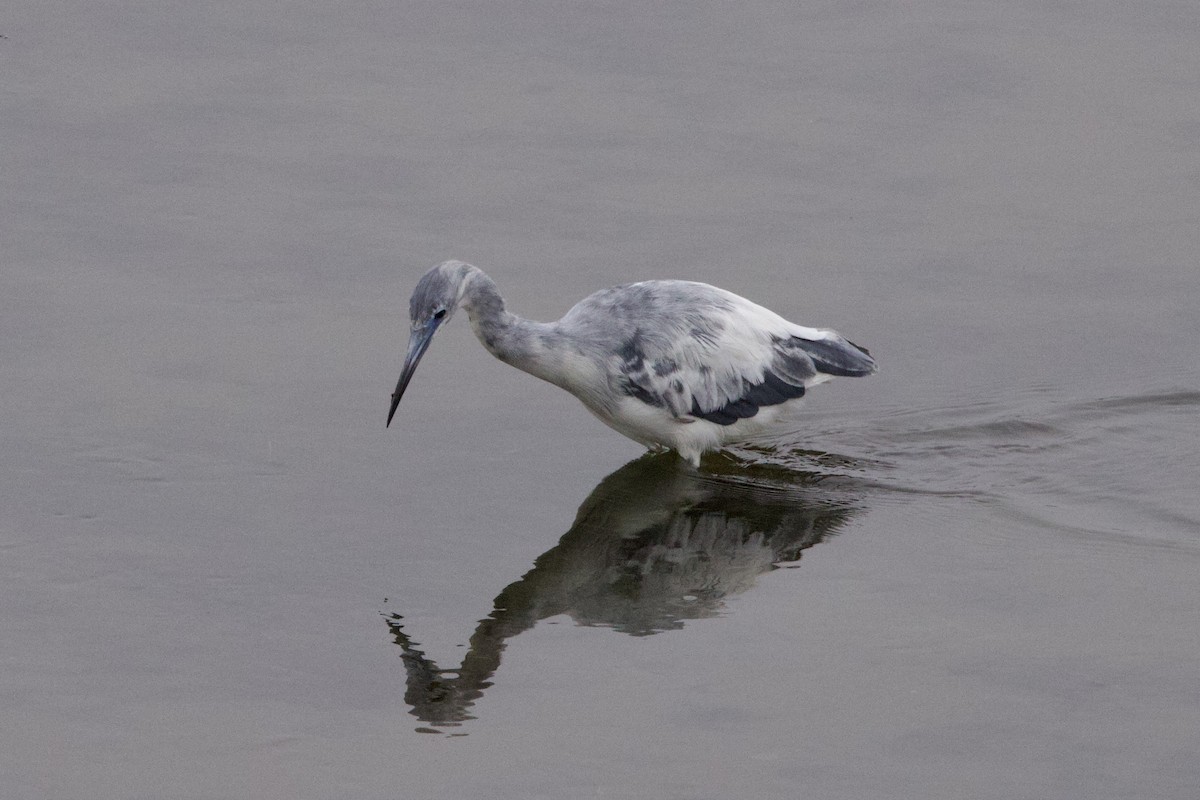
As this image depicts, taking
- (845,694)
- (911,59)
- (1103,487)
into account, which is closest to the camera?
(845,694)

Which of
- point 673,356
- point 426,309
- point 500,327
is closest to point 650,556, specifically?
point 673,356

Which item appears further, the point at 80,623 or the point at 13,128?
the point at 13,128

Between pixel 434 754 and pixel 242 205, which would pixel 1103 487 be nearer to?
pixel 434 754

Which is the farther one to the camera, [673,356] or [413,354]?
[673,356]

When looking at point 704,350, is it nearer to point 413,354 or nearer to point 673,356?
point 673,356

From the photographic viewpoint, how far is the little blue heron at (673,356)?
8.20 meters

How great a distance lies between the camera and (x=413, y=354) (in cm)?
768

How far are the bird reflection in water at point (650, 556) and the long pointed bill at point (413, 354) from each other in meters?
0.94

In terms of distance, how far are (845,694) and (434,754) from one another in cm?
148

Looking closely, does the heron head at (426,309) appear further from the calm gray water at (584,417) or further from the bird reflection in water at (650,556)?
the bird reflection in water at (650,556)

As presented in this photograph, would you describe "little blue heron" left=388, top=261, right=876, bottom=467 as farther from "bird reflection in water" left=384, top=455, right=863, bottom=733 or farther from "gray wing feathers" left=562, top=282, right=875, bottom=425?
"bird reflection in water" left=384, top=455, right=863, bottom=733

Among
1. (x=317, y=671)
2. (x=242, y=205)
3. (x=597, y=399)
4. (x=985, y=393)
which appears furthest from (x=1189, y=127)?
(x=317, y=671)

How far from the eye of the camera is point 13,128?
1099 centimetres

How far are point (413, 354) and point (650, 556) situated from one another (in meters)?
1.34
